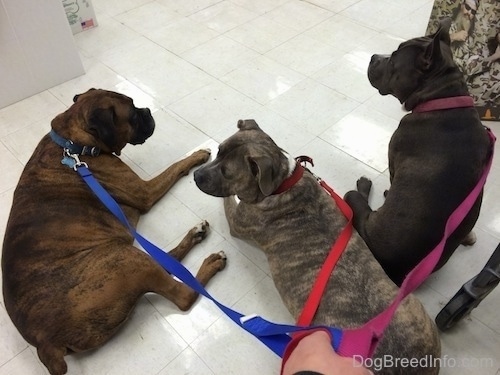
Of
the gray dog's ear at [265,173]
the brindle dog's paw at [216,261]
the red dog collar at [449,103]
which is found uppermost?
the red dog collar at [449,103]

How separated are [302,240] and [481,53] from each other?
7.58 feet

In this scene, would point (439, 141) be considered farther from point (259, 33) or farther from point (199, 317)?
point (259, 33)

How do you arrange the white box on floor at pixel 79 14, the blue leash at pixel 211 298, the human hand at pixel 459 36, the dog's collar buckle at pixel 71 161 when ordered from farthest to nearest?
1. the white box on floor at pixel 79 14
2. the human hand at pixel 459 36
3. the dog's collar buckle at pixel 71 161
4. the blue leash at pixel 211 298

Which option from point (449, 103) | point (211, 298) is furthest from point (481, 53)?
point (211, 298)

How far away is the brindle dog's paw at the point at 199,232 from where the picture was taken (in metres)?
2.79

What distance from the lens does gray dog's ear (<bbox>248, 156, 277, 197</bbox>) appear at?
212 cm

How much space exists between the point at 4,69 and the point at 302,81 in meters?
2.59

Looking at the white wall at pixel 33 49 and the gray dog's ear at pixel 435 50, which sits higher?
the gray dog's ear at pixel 435 50

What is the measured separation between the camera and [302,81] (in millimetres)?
3953

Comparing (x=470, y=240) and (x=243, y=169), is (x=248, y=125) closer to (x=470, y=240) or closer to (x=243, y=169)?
(x=243, y=169)

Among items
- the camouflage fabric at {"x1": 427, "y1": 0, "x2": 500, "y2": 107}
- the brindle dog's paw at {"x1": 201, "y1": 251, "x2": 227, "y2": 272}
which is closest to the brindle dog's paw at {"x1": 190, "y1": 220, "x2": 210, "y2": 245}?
the brindle dog's paw at {"x1": 201, "y1": 251, "x2": 227, "y2": 272}

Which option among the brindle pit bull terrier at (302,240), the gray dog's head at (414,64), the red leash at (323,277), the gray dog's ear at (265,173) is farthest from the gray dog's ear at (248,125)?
the gray dog's head at (414,64)

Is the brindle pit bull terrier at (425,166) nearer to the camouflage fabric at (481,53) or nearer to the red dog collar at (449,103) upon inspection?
the red dog collar at (449,103)

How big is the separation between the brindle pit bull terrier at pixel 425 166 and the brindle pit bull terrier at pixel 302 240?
0.18 metres
